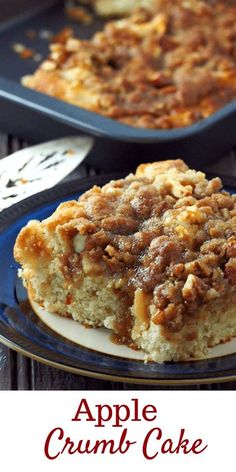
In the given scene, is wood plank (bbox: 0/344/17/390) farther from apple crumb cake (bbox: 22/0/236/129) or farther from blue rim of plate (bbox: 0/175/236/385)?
apple crumb cake (bbox: 22/0/236/129)

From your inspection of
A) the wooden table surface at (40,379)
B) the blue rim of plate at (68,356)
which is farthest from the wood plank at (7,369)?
the blue rim of plate at (68,356)

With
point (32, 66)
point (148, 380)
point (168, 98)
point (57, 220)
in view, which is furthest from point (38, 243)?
point (32, 66)

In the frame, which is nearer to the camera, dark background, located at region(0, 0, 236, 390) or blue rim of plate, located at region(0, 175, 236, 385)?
blue rim of plate, located at region(0, 175, 236, 385)

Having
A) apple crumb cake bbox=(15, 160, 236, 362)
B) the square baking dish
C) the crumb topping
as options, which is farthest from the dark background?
the square baking dish

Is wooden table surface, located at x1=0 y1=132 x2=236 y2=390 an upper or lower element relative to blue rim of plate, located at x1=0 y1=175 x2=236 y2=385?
lower

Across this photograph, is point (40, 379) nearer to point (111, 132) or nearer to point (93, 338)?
point (93, 338)

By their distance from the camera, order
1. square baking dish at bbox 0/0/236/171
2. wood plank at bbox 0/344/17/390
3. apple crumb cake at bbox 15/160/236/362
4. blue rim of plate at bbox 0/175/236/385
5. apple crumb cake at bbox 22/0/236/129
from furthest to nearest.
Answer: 1. apple crumb cake at bbox 22/0/236/129
2. square baking dish at bbox 0/0/236/171
3. wood plank at bbox 0/344/17/390
4. apple crumb cake at bbox 15/160/236/362
5. blue rim of plate at bbox 0/175/236/385

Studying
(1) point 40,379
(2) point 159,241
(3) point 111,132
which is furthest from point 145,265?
(3) point 111,132
